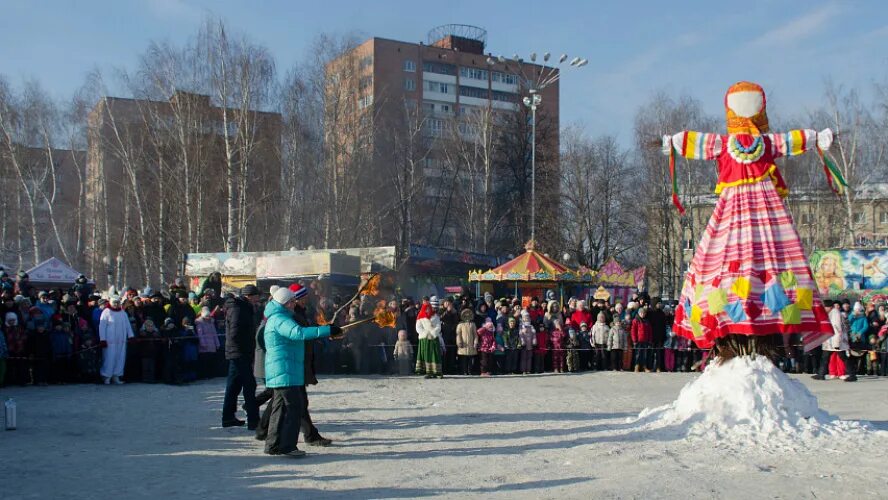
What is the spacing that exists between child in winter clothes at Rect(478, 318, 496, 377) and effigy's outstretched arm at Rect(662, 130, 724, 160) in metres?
9.34

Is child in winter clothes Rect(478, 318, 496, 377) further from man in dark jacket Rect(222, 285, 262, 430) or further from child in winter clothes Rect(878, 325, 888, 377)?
man in dark jacket Rect(222, 285, 262, 430)

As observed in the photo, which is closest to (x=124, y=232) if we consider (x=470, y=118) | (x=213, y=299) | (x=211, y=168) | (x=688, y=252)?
(x=211, y=168)

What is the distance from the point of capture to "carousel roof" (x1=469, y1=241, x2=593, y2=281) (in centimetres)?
2553

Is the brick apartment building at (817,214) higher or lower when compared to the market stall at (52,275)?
higher

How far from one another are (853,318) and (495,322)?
312 inches

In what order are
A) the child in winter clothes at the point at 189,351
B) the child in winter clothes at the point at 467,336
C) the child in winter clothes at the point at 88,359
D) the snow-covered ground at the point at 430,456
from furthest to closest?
1. the child in winter clothes at the point at 467,336
2. the child in winter clothes at the point at 189,351
3. the child in winter clothes at the point at 88,359
4. the snow-covered ground at the point at 430,456

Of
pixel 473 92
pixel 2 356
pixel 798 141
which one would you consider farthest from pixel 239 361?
pixel 473 92

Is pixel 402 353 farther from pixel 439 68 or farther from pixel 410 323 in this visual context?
pixel 439 68

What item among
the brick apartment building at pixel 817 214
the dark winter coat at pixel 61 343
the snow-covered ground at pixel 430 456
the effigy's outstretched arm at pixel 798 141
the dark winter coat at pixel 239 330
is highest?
the brick apartment building at pixel 817 214

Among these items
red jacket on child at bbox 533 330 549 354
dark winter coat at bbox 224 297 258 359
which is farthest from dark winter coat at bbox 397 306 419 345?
dark winter coat at bbox 224 297 258 359

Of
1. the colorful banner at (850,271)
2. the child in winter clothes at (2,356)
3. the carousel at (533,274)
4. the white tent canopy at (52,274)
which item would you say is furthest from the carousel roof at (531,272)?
the child in winter clothes at (2,356)

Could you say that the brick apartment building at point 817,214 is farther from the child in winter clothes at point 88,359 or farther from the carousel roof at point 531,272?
the child in winter clothes at point 88,359

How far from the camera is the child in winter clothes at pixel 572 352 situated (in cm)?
1992

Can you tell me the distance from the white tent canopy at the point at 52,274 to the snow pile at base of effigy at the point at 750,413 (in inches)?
770
